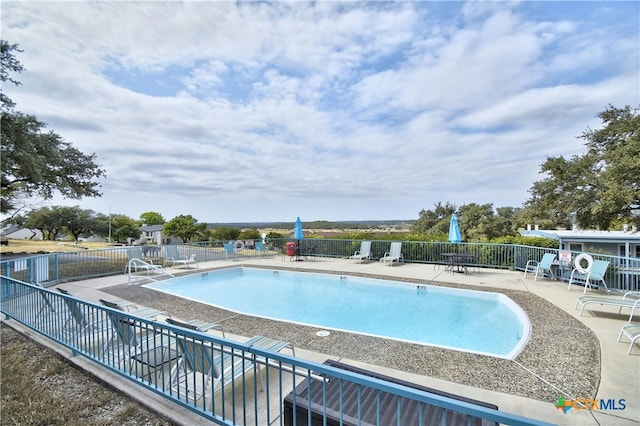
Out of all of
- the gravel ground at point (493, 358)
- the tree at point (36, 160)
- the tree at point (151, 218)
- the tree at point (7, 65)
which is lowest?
the gravel ground at point (493, 358)

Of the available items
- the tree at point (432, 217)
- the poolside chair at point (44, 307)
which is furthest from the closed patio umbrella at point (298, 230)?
the tree at point (432, 217)

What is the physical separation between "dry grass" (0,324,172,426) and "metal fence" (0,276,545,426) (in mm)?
225

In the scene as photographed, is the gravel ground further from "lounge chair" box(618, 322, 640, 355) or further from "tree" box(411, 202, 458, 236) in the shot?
"tree" box(411, 202, 458, 236)

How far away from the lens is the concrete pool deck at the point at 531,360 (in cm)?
284

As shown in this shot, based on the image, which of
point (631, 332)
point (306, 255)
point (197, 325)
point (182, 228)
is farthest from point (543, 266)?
point (182, 228)

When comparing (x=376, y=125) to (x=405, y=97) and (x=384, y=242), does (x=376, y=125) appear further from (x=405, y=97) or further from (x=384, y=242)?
(x=384, y=242)

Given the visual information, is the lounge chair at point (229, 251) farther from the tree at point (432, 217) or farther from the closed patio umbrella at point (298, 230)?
the tree at point (432, 217)

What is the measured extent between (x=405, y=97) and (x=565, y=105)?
23.8 ft

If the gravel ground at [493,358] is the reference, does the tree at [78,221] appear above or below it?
above

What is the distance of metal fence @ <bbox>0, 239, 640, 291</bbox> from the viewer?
784 centimetres

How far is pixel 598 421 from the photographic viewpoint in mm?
2488

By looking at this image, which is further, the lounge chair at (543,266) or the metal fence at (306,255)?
the lounge chair at (543,266)

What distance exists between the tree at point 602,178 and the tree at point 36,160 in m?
27.7

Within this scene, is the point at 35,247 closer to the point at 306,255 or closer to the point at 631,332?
the point at 306,255
